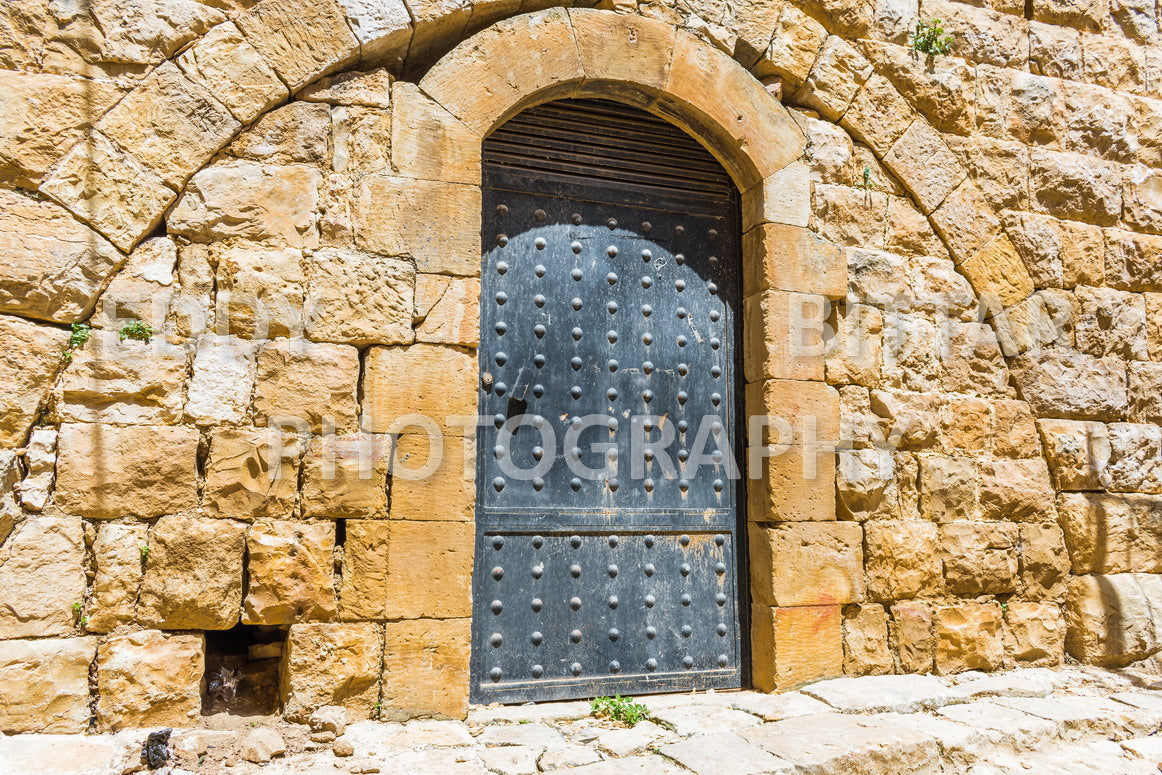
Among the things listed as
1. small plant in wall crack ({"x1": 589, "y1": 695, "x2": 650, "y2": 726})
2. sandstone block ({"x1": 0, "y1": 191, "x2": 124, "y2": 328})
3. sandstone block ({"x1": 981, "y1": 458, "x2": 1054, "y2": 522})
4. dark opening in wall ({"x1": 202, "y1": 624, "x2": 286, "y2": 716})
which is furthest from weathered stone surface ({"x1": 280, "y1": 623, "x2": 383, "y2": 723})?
sandstone block ({"x1": 981, "y1": 458, "x2": 1054, "y2": 522})

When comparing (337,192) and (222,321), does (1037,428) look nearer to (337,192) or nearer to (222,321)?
(337,192)

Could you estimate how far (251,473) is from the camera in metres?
3.17

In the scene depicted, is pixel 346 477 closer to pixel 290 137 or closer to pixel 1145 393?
pixel 290 137

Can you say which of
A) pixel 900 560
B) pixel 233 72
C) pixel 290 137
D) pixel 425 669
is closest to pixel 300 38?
pixel 233 72

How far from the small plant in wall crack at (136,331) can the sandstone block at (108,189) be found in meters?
0.18

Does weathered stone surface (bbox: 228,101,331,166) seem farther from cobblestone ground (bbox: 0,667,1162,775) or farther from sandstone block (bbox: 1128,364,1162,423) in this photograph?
sandstone block (bbox: 1128,364,1162,423)

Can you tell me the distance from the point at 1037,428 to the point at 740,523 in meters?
1.69

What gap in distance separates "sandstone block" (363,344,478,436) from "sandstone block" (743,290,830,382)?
4.71 feet

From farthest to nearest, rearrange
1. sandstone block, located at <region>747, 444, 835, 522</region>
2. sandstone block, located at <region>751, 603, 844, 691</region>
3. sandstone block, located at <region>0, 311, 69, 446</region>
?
sandstone block, located at <region>747, 444, 835, 522</region>, sandstone block, located at <region>751, 603, 844, 691</region>, sandstone block, located at <region>0, 311, 69, 446</region>

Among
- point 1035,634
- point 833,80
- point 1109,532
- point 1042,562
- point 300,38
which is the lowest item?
point 1035,634

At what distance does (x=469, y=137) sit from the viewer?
363 cm

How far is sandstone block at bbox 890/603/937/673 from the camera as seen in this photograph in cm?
403

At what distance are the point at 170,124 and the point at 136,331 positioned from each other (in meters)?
0.81

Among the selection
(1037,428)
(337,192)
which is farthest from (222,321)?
(1037,428)
